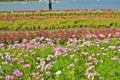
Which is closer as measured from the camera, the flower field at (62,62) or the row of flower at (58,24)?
the flower field at (62,62)

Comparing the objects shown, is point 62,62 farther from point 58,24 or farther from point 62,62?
point 58,24

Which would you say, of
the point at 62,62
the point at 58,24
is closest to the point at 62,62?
the point at 62,62

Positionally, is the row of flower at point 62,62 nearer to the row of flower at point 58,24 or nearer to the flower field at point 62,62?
the flower field at point 62,62

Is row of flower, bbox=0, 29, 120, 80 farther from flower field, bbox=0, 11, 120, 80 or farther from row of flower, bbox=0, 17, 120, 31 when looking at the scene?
row of flower, bbox=0, 17, 120, 31

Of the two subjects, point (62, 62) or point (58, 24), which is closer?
point (62, 62)

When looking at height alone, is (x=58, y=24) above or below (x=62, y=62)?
below

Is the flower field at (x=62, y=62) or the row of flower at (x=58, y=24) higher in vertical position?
the flower field at (x=62, y=62)

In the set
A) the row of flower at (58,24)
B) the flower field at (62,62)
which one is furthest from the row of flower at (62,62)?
the row of flower at (58,24)

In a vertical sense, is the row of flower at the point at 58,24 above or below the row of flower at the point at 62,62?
below

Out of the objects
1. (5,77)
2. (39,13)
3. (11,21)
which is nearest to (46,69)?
(5,77)

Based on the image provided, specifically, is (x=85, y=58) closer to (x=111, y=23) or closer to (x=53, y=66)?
(x=53, y=66)

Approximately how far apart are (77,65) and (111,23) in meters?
10.7

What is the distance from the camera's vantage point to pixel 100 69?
514 centimetres

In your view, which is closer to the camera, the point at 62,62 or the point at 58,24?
the point at 62,62
